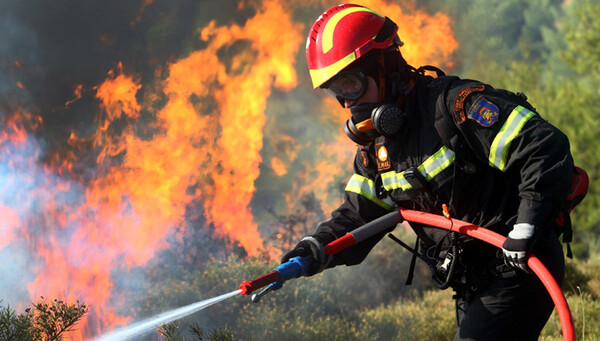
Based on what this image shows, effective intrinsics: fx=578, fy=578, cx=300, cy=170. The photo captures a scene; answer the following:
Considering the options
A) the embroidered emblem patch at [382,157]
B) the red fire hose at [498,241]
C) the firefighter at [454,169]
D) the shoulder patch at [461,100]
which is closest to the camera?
the red fire hose at [498,241]

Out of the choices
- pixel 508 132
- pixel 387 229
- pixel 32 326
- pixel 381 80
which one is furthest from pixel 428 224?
pixel 32 326

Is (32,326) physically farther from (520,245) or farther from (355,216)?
(520,245)

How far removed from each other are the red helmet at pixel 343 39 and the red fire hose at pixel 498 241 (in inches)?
35.2

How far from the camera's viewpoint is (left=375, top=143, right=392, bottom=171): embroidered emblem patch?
310cm

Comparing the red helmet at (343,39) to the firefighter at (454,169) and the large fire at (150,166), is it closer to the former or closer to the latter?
the firefighter at (454,169)

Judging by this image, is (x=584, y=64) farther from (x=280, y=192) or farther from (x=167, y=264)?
(x=167, y=264)

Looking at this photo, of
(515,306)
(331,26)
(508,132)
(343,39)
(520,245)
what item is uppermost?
(331,26)

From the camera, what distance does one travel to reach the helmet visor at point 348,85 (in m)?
3.14

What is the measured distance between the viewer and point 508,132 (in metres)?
2.61

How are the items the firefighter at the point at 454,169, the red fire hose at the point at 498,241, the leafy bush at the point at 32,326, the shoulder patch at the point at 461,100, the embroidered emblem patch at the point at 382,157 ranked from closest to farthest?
the red fire hose at the point at 498,241 < the firefighter at the point at 454,169 < the shoulder patch at the point at 461,100 < the embroidered emblem patch at the point at 382,157 < the leafy bush at the point at 32,326

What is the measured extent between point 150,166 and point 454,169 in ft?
13.2

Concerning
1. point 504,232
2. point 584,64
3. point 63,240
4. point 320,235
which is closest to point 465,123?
point 504,232

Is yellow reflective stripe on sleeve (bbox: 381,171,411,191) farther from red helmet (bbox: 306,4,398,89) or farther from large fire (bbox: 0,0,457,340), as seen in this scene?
large fire (bbox: 0,0,457,340)

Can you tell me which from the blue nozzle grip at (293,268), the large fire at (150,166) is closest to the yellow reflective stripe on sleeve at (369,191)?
the blue nozzle grip at (293,268)
